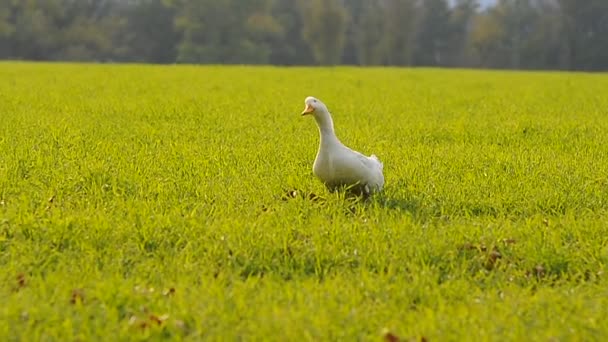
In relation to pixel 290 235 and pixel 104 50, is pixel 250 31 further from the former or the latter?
pixel 290 235

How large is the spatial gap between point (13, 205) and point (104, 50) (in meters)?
53.9

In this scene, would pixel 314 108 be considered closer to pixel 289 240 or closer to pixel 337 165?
pixel 337 165

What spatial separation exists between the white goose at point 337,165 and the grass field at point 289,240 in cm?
14

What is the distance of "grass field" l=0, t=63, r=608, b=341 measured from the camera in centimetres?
362

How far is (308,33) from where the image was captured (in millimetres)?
62562

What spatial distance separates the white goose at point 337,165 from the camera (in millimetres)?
5543

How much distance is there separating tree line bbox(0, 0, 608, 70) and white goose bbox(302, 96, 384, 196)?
5144 cm

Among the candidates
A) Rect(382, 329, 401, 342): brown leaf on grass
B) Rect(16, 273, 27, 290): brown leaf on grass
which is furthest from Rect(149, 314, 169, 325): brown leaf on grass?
Rect(382, 329, 401, 342): brown leaf on grass

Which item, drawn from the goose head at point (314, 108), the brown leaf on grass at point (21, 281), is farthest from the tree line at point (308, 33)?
the brown leaf on grass at point (21, 281)

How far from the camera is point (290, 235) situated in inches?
189

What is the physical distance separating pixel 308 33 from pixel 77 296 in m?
59.9

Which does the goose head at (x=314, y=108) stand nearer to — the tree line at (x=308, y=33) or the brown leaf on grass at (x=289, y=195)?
the brown leaf on grass at (x=289, y=195)

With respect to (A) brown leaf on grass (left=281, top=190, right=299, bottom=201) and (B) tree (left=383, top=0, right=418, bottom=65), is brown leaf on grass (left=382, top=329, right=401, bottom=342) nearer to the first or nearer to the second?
(A) brown leaf on grass (left=281, top=190, right=299, bottom=201)

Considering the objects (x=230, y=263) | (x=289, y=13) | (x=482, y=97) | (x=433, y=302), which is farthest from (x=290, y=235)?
(x=289, y=13)
